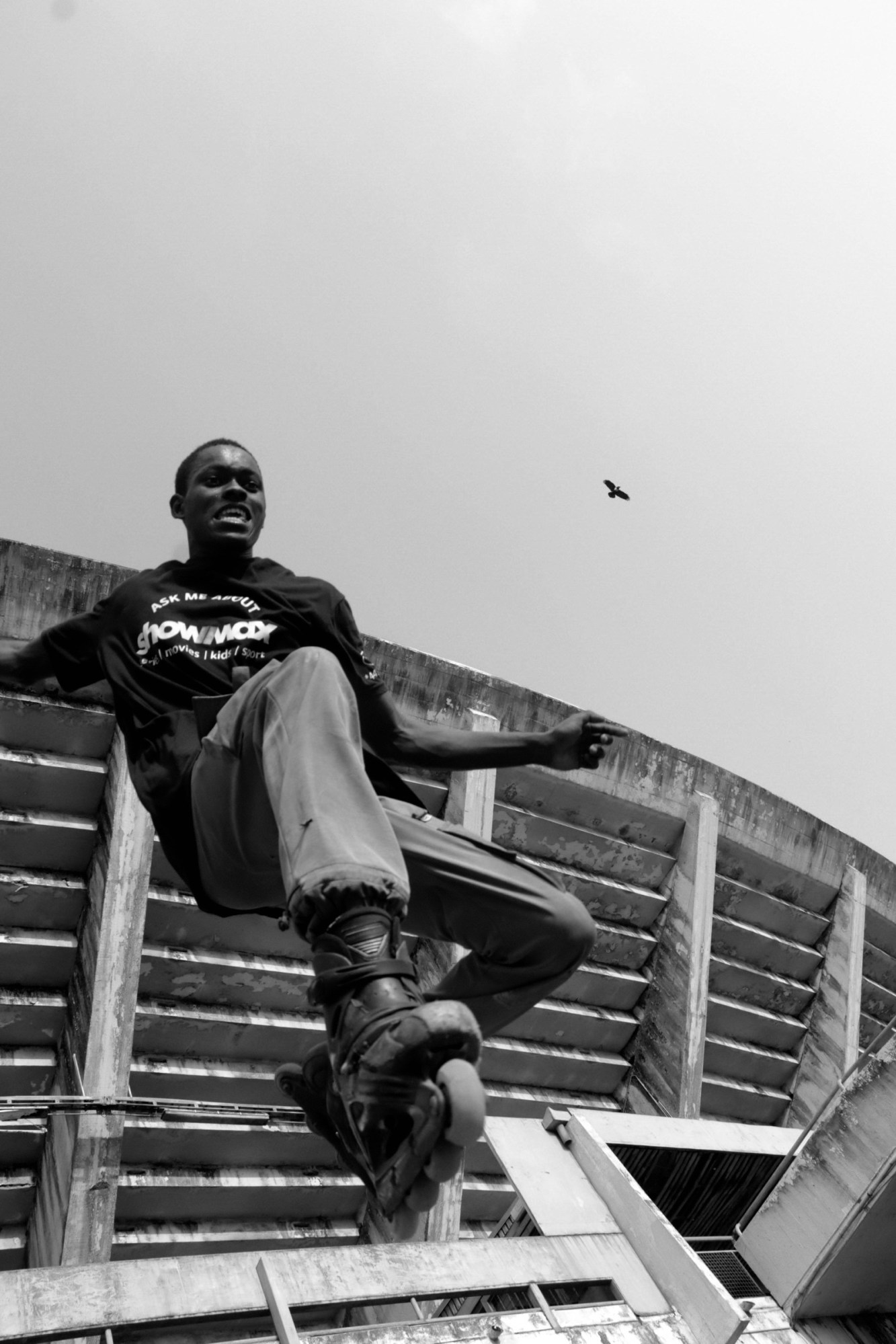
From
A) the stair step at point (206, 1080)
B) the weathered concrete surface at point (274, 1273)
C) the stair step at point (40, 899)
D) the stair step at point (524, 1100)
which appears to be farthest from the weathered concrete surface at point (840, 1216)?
the stair step at point (40, 899)

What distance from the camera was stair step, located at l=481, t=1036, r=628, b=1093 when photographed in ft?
34.8

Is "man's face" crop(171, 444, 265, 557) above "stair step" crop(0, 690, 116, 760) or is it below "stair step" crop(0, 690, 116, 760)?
above

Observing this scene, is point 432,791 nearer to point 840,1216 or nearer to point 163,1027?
point 163,1027

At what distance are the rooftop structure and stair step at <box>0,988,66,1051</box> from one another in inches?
0.9

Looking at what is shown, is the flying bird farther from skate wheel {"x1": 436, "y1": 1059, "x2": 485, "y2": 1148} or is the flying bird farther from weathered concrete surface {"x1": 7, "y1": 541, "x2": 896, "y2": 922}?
skate wheel {"x1": 436, "y1": 1059, "x2": 485, "y2": 1148}

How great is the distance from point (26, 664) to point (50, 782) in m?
4.72

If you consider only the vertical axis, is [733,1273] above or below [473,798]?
below

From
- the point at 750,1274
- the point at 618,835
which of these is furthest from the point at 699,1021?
the point at 750,1274

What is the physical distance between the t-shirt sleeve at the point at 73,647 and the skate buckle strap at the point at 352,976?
5.99 ft

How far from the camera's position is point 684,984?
11.7 metres

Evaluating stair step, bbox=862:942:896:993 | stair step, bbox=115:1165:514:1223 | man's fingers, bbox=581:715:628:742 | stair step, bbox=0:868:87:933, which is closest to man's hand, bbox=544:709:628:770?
man's fingers, bbox=581:715:628:742

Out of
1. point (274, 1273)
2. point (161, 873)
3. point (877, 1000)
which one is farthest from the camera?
point (877, 1000)

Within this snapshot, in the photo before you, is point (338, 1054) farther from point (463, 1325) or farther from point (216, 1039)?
point (216, 1039)

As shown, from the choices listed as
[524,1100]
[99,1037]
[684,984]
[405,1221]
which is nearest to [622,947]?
[684,984]
